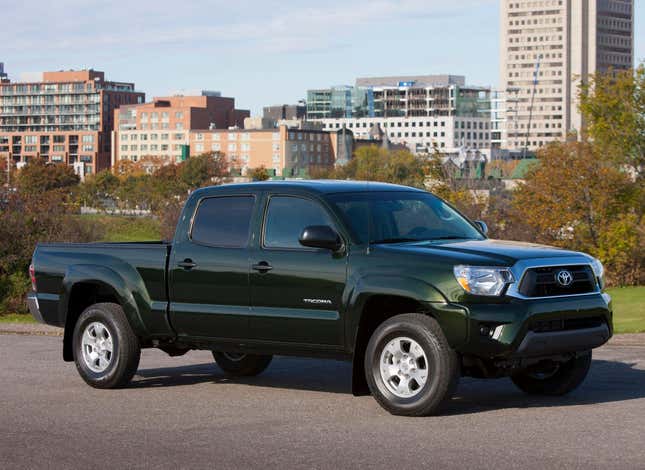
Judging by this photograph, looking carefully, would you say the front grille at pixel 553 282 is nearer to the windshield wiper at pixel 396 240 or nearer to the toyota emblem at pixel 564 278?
the toyota emblem at pixel 564 278

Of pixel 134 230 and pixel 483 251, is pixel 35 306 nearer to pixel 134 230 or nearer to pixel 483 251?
pixel 483 251

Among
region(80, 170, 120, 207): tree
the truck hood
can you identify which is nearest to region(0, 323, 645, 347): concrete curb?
the truck hood

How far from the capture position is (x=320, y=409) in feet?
35.2

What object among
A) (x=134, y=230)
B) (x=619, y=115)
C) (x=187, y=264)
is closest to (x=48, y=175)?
(x=134, y=230)

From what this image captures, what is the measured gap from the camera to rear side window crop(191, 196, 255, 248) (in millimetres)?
11531

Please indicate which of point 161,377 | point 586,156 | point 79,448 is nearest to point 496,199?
point 586,156

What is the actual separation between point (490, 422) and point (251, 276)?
8.69 ft

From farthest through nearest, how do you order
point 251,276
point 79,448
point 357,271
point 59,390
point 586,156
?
point 586,156, point 59,390, point 251,276, point 357,271, point 79,448

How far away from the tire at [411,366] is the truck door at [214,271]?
4.87 ft

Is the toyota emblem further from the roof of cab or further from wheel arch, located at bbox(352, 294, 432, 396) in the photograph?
the roof of cab

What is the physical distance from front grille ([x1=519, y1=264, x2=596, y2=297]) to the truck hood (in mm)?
127

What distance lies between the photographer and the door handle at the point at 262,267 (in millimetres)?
11102

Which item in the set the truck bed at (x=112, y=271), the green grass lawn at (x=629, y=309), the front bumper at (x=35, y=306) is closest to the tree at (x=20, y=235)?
the green grass lawn at (x=629, y=309)

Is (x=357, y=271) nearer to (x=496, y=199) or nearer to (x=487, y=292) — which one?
(x=487, y=292)
